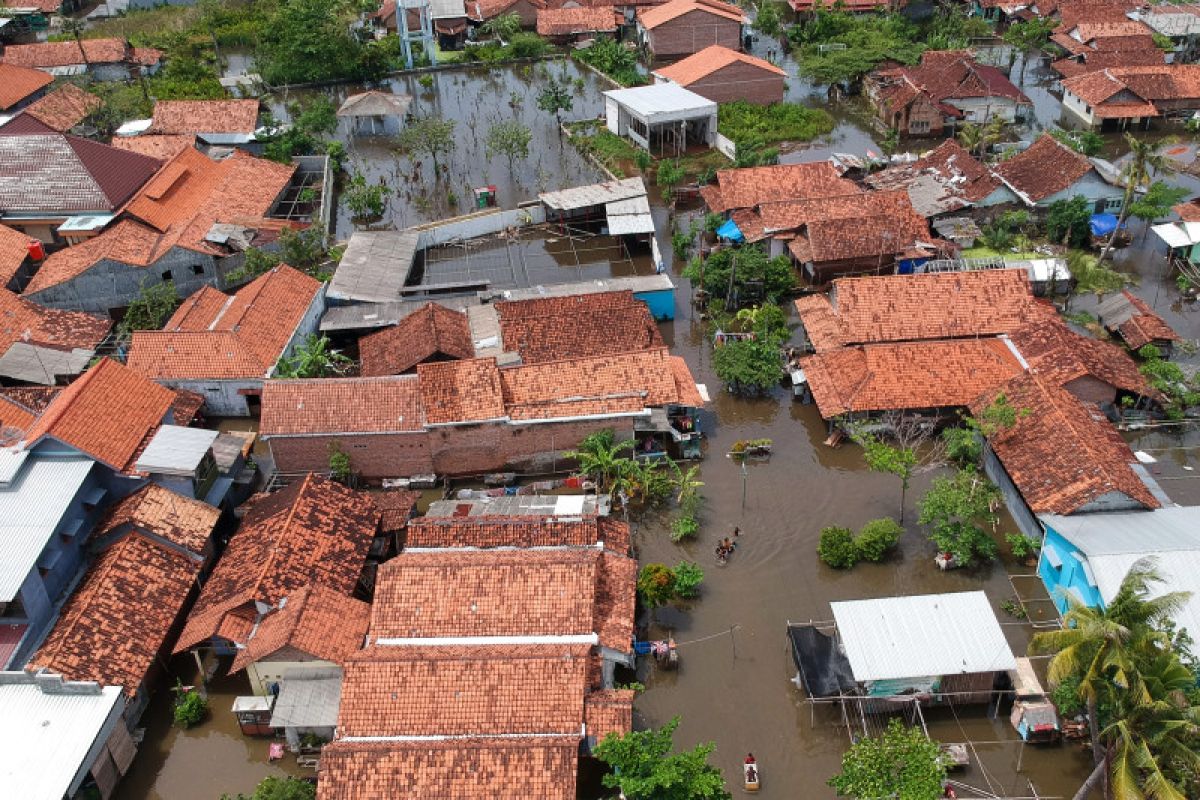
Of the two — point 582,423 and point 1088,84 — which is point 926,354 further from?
point 1088,84

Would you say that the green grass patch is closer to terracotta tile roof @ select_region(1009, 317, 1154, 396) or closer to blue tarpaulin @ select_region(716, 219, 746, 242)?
blue tarpaulin @ select_region(716, 219, 746, 242)

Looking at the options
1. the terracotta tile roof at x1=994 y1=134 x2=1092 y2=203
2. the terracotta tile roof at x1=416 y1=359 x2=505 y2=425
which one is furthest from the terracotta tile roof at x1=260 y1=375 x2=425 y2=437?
the terracotta tile roof at x1=994 y1=134 x2=1092 y2=203

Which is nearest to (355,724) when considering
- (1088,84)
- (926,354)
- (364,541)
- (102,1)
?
(364,541)

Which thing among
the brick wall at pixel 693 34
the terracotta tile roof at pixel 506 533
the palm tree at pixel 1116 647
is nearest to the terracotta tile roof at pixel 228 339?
the terracotta tile roof at pixel 506 533

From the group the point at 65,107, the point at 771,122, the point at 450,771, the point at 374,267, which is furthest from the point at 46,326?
the point at 771,122

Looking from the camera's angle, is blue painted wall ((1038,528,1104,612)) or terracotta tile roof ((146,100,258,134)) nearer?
blue painted wall ((1038,528,1104,612))

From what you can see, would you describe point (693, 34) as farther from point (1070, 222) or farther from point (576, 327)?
point (576, 327)
